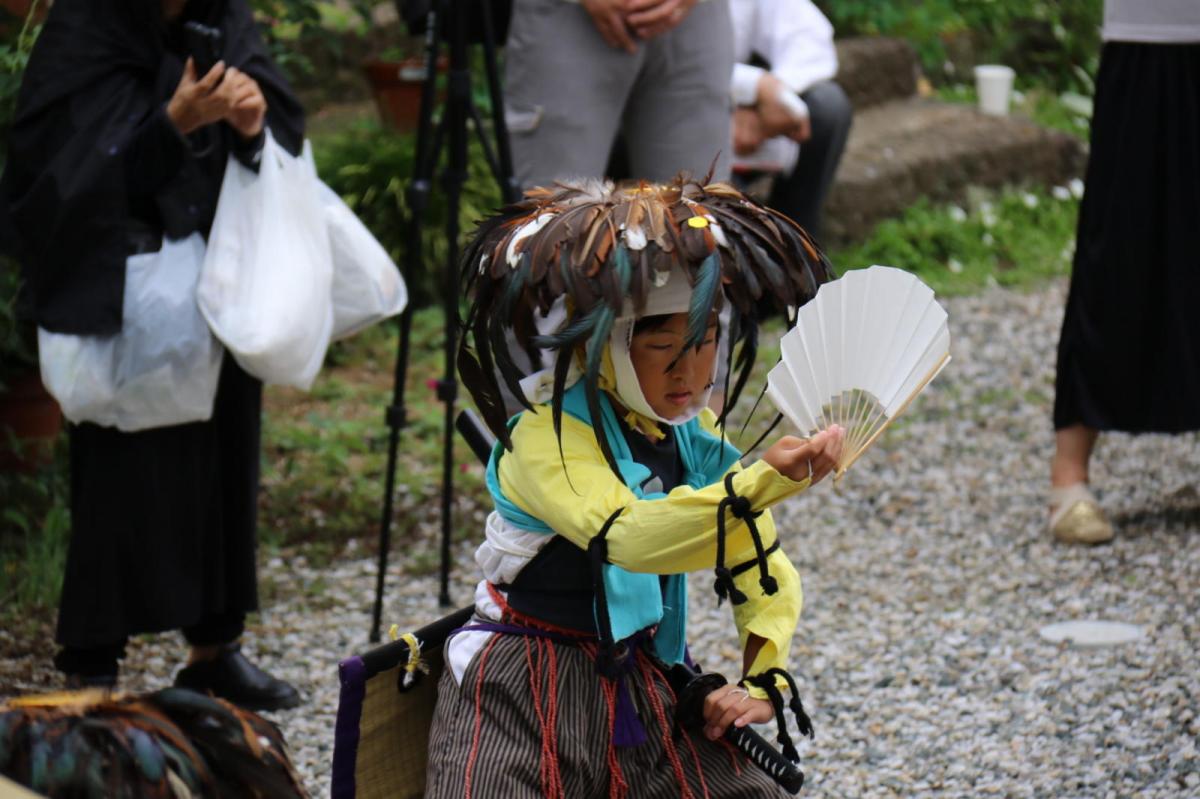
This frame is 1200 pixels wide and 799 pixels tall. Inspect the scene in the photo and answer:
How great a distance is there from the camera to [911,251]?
24.5 ft

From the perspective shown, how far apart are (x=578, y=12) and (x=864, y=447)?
2.19 m

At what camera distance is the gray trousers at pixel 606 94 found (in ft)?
13.6

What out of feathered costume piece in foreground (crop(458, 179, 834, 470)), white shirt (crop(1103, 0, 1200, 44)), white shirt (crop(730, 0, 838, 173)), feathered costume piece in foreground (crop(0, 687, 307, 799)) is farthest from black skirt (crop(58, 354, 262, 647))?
white shirt (crop(730, 0, 838, 173))

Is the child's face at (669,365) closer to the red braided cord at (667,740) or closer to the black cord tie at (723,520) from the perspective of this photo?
the black cord tie at (723,520)

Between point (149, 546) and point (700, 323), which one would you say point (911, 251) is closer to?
point (149, 546)

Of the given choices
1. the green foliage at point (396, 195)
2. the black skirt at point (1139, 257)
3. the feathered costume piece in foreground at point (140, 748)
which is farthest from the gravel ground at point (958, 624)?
the green foliage at point (396, 195)

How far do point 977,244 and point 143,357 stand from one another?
5.07 m

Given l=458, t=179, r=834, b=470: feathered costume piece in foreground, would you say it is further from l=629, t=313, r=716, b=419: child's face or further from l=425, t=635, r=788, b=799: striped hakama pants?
l=425, t=635, r=788, b=799: striped hakama pants

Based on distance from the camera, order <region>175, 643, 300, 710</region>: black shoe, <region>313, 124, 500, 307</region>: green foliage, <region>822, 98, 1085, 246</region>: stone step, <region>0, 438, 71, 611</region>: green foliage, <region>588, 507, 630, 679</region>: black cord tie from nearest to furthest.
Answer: <region>588, 507, 630, 679</region>: black cord tie → <region>175, 643, 300, 710</region>: black shoe → <region>0, 438, 71, 611</region>: green foliage → <region>313, 124, 500, 307</region>: green foliage → <region>822, 98, 1085, 246</region>: stone step

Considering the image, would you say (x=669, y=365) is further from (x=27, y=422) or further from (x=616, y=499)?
(x=27, y=422)

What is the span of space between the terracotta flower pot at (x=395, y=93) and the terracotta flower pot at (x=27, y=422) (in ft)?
10.0

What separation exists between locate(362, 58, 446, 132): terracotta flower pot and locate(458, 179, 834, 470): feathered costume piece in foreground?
5104 millimetres

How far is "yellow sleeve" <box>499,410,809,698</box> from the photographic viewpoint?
227cm

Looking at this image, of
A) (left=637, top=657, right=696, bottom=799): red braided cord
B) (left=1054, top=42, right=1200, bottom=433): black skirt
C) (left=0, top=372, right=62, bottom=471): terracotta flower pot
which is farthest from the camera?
(left=0, top=372, right=62, bottom=471): terracotta flower pot
